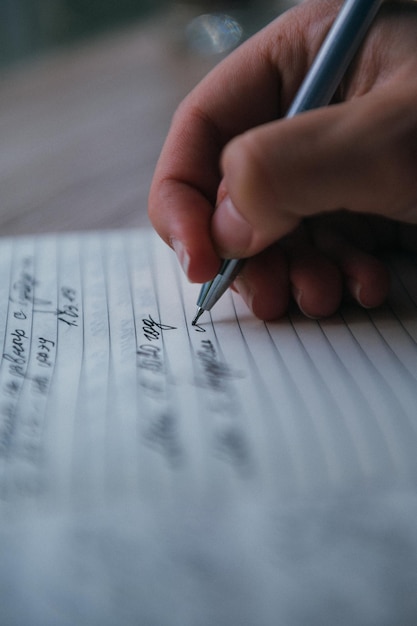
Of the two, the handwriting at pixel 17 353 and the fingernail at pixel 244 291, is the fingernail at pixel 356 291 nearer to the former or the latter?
the fingernail at pixel 244 291

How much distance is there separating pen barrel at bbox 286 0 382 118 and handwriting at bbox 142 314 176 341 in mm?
125

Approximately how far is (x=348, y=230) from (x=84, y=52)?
0.59 metres

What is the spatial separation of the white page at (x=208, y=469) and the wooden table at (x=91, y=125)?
7.2 inches

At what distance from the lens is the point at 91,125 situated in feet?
2.26

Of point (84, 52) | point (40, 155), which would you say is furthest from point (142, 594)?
point (84, 52)

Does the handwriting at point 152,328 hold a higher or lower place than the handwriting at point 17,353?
higher

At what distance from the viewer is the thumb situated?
0.28m

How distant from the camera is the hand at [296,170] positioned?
28cm

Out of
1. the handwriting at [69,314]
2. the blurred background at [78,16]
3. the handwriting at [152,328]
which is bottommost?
the blurred background at [78,16]

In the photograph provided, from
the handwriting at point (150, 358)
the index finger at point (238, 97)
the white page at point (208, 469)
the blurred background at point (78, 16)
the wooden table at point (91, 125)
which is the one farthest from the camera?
the blurred background at point (78, 16)

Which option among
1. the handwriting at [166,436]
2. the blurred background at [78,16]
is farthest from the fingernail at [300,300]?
the blurred background at [78,16]

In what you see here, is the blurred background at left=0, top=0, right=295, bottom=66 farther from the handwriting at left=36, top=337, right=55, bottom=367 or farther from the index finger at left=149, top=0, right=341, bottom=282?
the handwriting at left=36, top=337, right=55, bottom=367

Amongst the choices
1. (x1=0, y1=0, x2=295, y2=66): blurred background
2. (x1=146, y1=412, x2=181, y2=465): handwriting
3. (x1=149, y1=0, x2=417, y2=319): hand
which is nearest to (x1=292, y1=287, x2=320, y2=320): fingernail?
(x1=149, y1=0, x2=417, y2=319): hand

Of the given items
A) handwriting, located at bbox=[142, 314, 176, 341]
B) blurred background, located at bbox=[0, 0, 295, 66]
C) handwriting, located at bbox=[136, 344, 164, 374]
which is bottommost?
blurred background, located at bbox=[0, 0, 295, 66]
